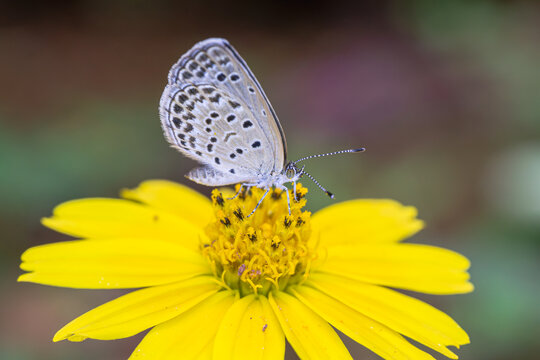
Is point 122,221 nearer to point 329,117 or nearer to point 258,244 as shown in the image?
point 258,244

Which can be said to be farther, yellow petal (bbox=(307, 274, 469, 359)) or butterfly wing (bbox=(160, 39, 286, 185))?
butterfly wing (bbox=(160, 39, 286, 185))

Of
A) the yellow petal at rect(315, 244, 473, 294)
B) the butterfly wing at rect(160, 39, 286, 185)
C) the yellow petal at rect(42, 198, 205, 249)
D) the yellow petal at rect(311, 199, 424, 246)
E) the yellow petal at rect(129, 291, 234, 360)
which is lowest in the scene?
the yellow petal at rect(129, 291, 234, 360)

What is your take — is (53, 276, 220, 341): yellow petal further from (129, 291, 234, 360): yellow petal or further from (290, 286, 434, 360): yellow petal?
(290, 286, 434, 360): yellow petal

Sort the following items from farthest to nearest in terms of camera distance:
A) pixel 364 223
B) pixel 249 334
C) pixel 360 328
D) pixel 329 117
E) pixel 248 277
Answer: pixel 329 117, pixel 364 223, pixel 248 277, pixel 360 328, pixel 249 334

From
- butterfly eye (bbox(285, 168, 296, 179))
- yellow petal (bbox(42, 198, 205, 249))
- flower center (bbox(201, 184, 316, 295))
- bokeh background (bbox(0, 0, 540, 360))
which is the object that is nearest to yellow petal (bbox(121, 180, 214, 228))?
yellow petal (bbox(42, 198, 205, 249))

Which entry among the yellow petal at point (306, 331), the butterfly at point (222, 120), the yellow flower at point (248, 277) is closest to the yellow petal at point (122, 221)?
the yellow flower at point (248, 277)

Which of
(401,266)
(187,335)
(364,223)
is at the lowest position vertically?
(187,335)

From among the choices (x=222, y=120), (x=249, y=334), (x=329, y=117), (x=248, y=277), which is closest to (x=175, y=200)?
(x=222, y=120)
